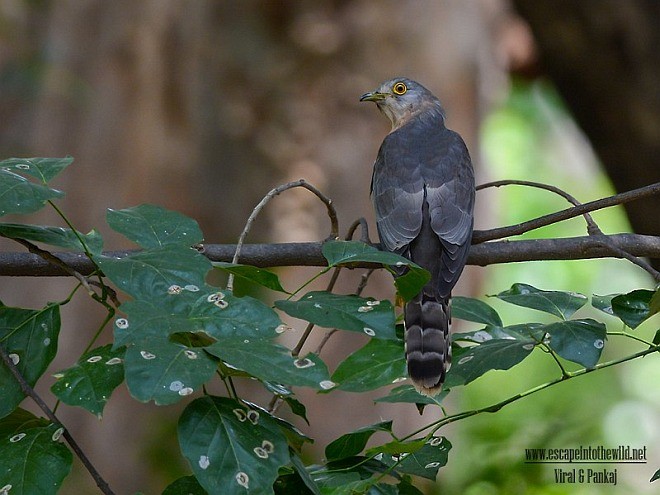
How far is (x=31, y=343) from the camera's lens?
6.46 ft

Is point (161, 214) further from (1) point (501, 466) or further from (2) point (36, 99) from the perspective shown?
(2) point (36, 99)

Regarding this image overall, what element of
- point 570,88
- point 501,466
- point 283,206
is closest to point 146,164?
point 283,206

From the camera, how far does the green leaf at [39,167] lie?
2.08 meters

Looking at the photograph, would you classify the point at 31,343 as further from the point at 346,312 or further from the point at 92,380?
the point at 346,312

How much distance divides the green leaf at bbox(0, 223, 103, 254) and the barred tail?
79 centimetres

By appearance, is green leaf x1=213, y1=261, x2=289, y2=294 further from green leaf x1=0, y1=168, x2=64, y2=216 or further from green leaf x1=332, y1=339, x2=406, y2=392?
green leaf x1=0, y1=168, x2=64, y2=216

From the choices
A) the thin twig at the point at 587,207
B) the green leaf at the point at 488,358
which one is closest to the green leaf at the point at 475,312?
the green leaf at the point at 488,358

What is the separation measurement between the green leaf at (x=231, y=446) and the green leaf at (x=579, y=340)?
2.24 ft

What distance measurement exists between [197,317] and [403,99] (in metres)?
3.73

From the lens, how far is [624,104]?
5.96 m

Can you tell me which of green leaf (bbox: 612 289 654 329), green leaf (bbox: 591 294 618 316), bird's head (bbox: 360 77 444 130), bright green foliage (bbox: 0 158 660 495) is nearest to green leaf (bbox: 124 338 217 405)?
bright green foliage (bbox: 0 158 660 495)

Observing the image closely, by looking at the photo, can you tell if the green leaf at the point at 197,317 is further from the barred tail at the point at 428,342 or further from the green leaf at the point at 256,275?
the barred tail at the point at 428,342

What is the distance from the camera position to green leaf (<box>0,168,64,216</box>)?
191 cm

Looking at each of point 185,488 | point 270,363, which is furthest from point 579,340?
point 185,488
